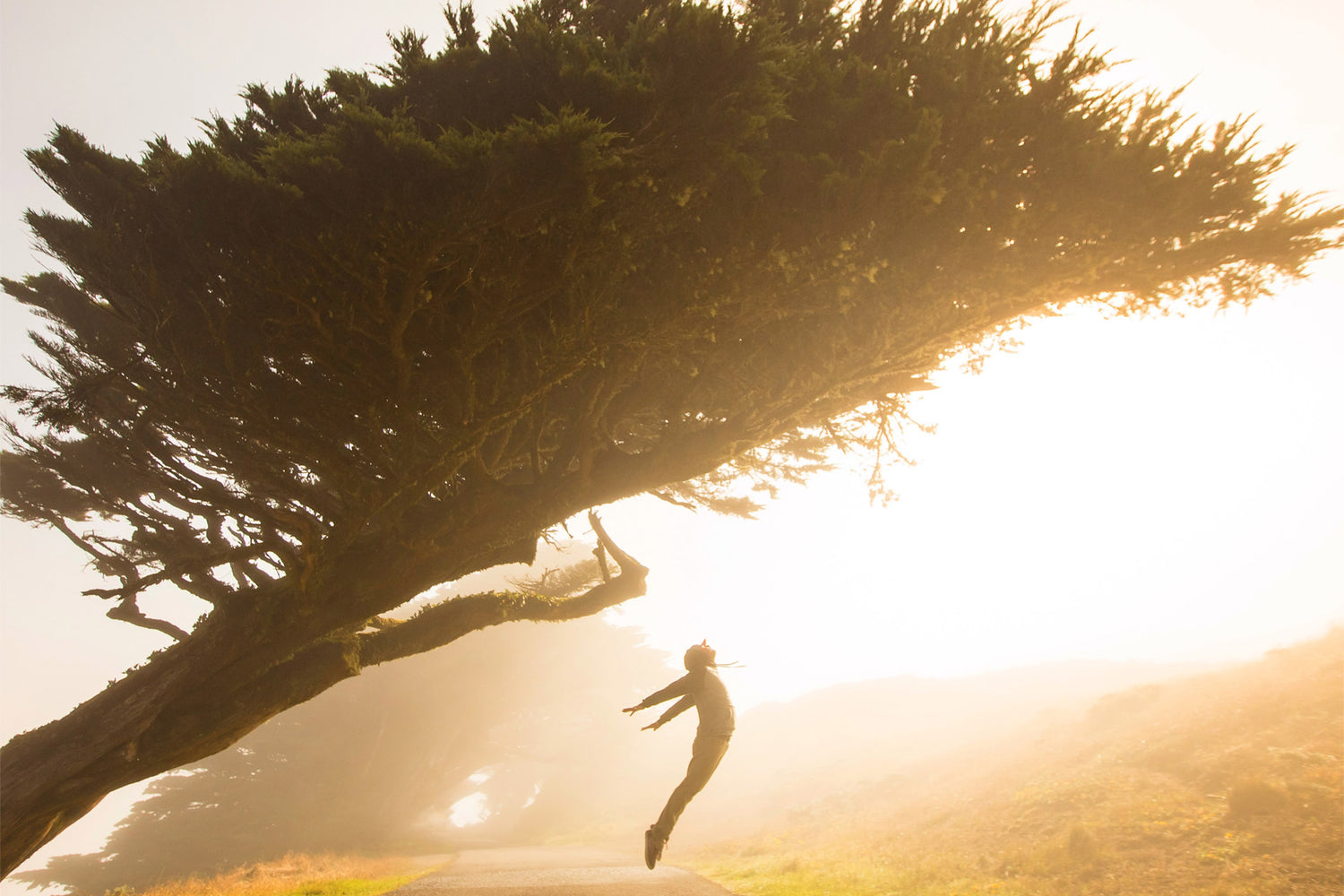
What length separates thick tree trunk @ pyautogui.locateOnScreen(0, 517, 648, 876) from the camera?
20.8 feet

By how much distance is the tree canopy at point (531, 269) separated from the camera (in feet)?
16.0

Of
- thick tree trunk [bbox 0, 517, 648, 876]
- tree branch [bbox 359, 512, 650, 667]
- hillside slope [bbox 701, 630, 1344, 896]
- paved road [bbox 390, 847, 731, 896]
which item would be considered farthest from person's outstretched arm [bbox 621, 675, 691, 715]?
hillside slope [bbox 701, 630, 1344, 896]

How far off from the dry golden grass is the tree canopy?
6104 millimetres

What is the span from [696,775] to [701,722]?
19.4 inches

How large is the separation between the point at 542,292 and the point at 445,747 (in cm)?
3404

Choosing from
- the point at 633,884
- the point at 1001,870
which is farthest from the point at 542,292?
the point at 1001,870

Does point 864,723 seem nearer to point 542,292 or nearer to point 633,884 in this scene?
point 633,884

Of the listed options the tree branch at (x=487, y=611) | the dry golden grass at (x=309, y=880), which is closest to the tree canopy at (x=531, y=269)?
Result: the tree branch at (x=487, y=611)

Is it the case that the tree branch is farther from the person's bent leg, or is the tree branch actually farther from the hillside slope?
the hillside slope

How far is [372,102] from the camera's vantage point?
670cm

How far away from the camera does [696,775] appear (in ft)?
19.6

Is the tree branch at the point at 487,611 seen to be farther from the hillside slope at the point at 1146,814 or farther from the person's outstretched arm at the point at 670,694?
the hillside slope at the point at 1146,814

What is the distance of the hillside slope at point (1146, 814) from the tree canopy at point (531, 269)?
7.63 metres

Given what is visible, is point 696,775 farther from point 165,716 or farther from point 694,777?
point 165,716
